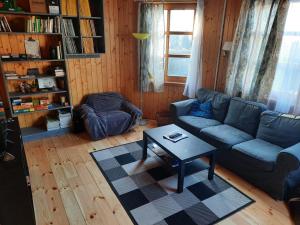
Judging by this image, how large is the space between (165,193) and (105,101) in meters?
2.13

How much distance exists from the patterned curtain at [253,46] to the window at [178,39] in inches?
34.0

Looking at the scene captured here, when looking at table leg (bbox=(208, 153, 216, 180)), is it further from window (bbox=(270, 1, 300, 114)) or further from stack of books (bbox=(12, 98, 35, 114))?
stack of books (bbox=(12, 98, 35, 114))

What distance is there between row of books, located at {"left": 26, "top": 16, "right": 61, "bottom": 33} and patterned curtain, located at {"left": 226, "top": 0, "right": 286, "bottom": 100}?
2.64 m

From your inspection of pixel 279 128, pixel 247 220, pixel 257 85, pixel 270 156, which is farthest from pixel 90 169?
pixel 257 85

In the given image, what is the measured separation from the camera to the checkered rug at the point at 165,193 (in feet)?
6.75

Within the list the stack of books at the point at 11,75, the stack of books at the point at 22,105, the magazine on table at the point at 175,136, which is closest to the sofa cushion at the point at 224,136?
the magazine on table at the point at 175,136

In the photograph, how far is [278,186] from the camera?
2.24m

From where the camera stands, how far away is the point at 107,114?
3650 millimetres

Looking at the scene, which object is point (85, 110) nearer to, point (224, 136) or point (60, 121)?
point (60, 121)

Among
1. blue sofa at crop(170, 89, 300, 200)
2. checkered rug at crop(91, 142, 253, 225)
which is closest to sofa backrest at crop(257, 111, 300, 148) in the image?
blue sofa at crop(170, 89, 300, 200)

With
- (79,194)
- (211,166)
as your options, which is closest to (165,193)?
(211,166)

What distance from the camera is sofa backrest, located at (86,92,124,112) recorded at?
3819 millimetres

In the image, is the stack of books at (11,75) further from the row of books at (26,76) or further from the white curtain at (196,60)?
the white curtain at (196,60)

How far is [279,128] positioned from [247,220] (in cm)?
118
